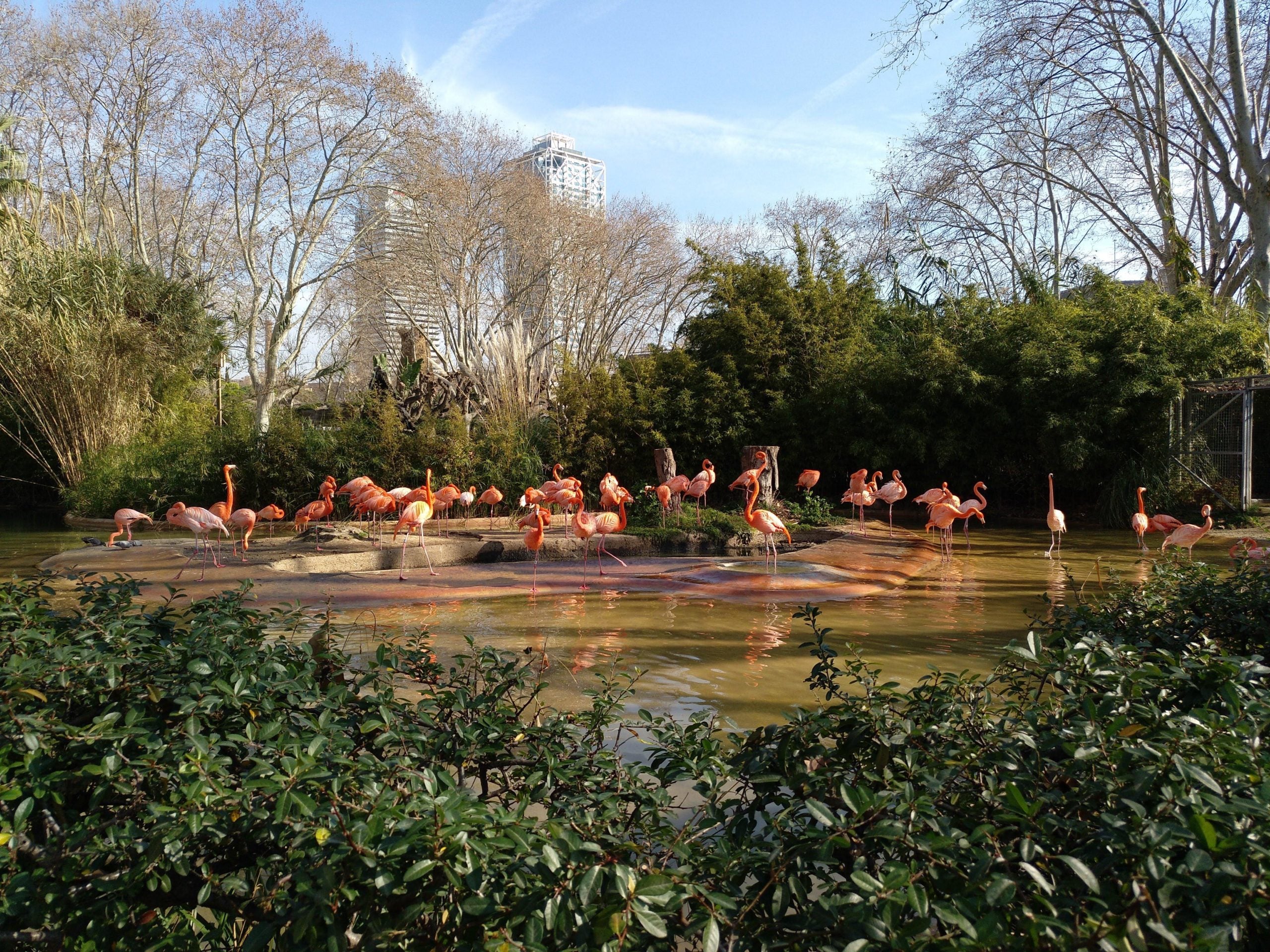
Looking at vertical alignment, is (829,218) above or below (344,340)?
above

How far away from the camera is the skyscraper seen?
2319cm

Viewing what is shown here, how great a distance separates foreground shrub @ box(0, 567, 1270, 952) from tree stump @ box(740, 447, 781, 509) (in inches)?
372

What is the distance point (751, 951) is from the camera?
1236 millimetres

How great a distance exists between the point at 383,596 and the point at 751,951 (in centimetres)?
597

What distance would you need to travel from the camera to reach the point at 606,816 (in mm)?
1448

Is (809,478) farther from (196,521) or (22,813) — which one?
(22,813)

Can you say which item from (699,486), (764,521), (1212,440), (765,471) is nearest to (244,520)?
(699,486)

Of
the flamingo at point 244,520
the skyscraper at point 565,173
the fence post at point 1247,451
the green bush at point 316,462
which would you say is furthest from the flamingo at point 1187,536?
the skyscraper at point 565,173

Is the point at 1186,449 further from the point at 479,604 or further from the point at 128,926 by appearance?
the point at 128,926

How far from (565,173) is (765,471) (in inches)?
778

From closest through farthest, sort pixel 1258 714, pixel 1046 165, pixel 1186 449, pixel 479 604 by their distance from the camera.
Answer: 1. pixel 1258 714
2. pixel 479 604
3. pixel 1186 449
4. pixel 1046 165

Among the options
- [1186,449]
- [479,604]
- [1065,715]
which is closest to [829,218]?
[1186,449]

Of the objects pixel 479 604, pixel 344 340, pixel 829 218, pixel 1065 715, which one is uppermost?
pixel 829 218

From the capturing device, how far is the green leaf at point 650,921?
110 cm
